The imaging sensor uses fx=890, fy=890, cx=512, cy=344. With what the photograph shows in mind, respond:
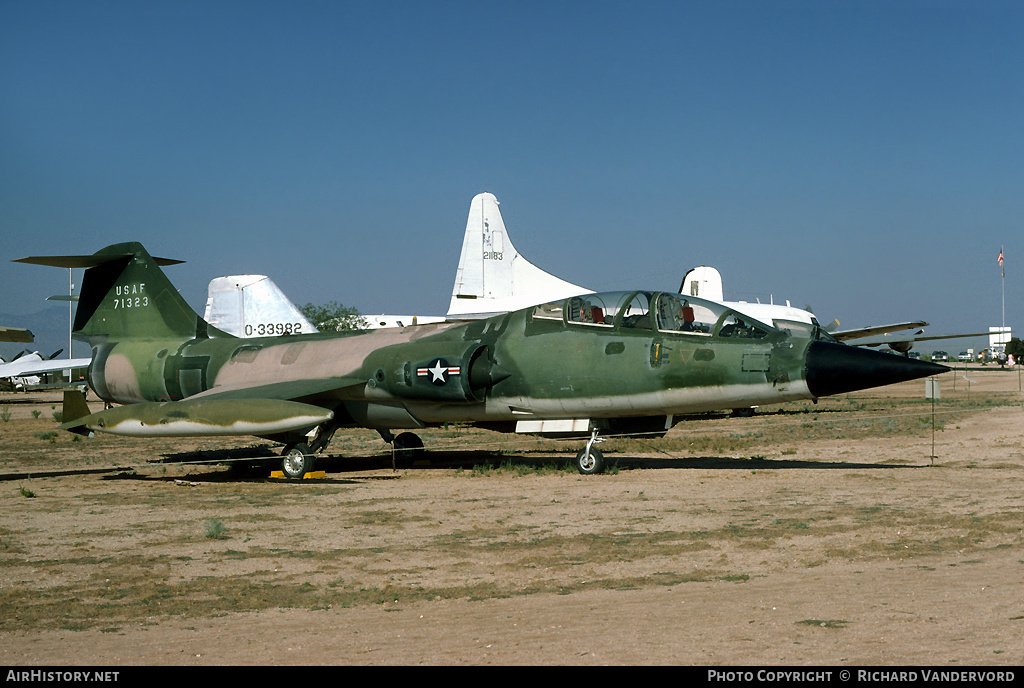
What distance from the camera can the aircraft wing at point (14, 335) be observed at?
44.4m

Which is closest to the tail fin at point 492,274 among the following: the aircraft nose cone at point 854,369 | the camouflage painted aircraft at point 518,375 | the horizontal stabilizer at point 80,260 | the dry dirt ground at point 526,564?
the horizontal stabilizer at point 80,260

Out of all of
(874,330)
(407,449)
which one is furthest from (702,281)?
(407,449)

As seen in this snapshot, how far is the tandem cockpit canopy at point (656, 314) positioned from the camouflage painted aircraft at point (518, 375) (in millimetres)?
17

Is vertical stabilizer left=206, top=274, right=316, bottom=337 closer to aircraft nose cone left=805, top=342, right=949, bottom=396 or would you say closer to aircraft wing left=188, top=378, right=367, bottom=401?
aircraft wing left=188, top=378, right=367, bottom=401

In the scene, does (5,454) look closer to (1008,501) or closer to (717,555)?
(717,555)

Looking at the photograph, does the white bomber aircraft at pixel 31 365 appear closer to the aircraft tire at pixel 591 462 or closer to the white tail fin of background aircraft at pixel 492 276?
the white tail fin of background aircraft at pixel 492 276

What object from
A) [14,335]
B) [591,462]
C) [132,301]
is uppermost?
[14,335]

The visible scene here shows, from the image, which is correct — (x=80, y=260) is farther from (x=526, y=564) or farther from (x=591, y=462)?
(x=526, y=564)

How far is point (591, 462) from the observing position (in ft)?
44.6

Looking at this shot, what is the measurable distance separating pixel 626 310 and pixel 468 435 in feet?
33.7

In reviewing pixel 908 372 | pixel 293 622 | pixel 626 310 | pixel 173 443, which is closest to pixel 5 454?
pixel 173 443

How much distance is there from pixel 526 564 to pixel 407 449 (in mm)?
8933

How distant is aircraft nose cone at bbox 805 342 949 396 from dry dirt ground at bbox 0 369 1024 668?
4.40ft

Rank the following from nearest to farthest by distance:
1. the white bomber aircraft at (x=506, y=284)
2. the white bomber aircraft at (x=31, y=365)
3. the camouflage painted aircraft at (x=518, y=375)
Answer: the camouflage painted aircraft at (x=518, y=375) < the white bomber aircraft at (x=506, y=284) < the white bomber aircraft at (x=31, y=365)
